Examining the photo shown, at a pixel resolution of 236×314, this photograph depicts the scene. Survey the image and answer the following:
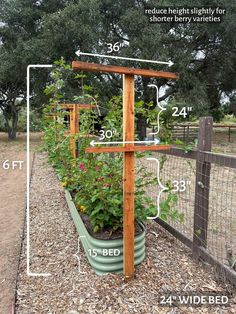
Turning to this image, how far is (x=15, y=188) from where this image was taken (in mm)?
5152

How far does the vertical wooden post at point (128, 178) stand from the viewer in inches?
72.6

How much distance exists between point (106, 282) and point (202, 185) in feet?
3.26

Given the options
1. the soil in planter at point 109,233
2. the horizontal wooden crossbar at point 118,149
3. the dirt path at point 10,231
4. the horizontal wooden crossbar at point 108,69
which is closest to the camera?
the horizontal wooden crossbar at point 108,69

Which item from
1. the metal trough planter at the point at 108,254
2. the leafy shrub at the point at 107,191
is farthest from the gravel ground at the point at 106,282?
the leafy shrub at the point at 107,191

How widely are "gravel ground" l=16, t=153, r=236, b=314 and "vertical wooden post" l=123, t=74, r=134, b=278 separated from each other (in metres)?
0.17

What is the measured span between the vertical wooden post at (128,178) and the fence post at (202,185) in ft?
2.05

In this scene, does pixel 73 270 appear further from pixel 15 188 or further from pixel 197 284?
pixel 15 188

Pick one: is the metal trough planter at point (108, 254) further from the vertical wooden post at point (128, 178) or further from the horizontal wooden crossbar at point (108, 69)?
the horizontal wooden crossbar at point (108, 69)

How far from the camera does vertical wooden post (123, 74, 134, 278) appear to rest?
6.05ft

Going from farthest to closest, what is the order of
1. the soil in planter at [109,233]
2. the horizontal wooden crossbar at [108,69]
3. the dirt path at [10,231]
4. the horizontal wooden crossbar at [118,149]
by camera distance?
the soil in planter at [109,233]
the dirt path at [10,231]
the horizontal wooden crossbar at [118,149]
the horizontal wooden crossbar at [108,69]

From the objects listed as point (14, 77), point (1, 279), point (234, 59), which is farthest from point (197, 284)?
point (14, 77)

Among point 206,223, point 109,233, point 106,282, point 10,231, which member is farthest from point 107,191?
point 10,231

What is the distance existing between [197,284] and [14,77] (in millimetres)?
14610

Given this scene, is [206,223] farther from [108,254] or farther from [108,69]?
[108,69]
